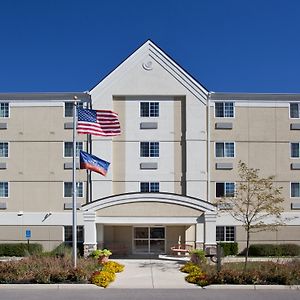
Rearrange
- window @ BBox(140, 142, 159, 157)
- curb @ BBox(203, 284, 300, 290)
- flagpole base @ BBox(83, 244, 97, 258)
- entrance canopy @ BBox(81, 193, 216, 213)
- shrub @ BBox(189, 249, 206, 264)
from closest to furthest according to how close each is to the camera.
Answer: curb @ BBox(203, 284, 300, 290)
shrub @ BBox(189, 249, 206, 264)
flagpole base @ BBox(83, 244, 97, 258)
entrance canopy @ BBox(81, 193, 216, 213)
window @ BBox(140, 142, 159, 157)

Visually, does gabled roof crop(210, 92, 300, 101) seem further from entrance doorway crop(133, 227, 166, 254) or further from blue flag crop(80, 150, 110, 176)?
blue flag crop(80, 150, 110, 176)

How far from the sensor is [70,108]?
32.5 metres

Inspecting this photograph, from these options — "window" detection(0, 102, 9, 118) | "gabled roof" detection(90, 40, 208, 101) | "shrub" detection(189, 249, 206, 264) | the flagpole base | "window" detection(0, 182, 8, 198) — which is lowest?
the flagpole base

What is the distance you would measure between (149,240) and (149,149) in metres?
6.34

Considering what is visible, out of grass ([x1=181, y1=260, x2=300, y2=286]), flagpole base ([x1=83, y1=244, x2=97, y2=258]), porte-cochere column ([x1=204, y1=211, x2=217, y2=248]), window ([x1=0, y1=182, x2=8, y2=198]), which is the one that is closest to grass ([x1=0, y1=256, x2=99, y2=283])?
grass ([x1=181, y1=260, x2=300, y2=286])

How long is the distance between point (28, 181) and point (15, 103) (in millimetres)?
5716

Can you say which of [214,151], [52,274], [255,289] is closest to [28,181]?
[214,151]

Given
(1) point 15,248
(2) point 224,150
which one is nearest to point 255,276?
(2) point 224,150

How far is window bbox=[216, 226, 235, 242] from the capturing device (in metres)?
31.7

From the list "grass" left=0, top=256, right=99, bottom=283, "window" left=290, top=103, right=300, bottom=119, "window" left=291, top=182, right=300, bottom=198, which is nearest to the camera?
"grass" left=0, top=256, right=99, bottom=283

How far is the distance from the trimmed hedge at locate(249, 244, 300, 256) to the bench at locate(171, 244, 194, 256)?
4.55 metres

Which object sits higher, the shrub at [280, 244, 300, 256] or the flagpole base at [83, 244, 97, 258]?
the flagpole base at [83, 244, 97, 258]

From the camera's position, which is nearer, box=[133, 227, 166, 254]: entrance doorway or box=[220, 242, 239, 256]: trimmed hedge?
box=[220, 242, 239, 256]: trimmed hedge

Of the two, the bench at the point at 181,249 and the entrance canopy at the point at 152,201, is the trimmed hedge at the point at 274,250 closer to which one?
the bench at the point at 181,249
